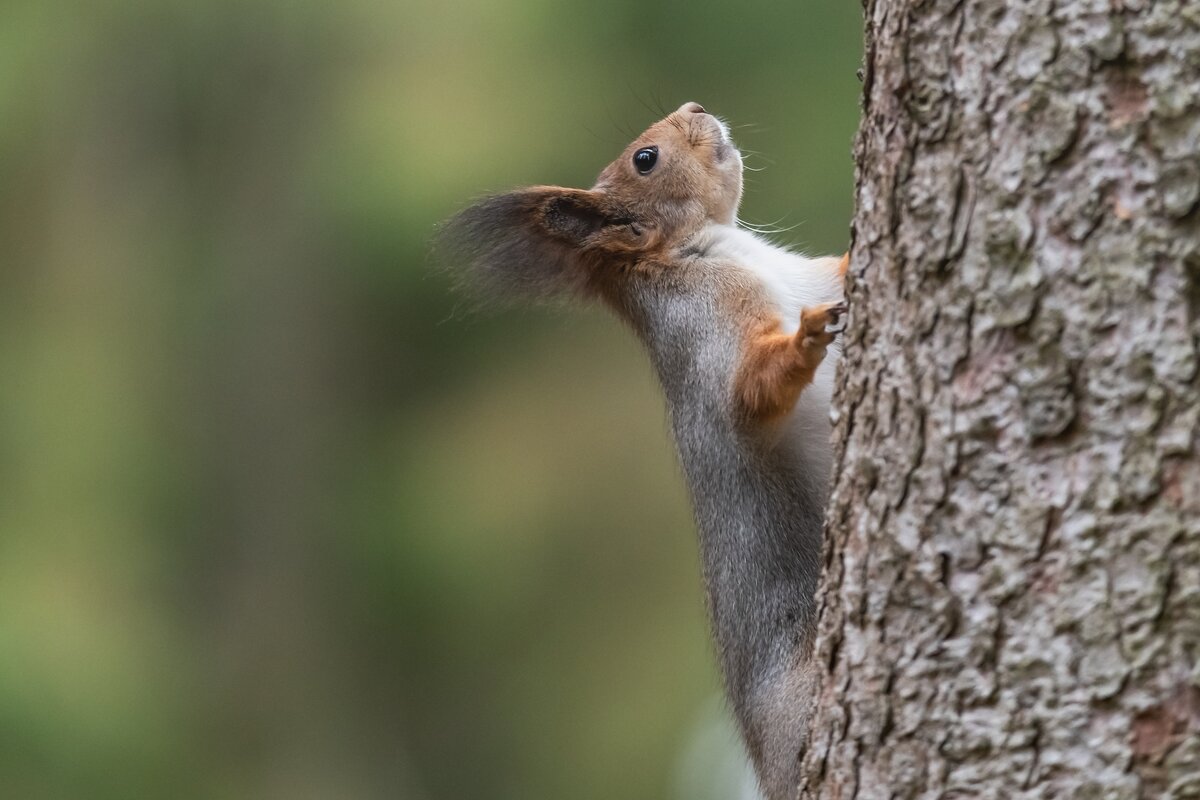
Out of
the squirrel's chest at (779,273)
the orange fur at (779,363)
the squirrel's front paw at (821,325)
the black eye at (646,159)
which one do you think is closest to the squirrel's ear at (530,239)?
the black eye at (646,159)

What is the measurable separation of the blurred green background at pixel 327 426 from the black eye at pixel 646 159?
152 inches

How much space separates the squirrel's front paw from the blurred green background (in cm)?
489

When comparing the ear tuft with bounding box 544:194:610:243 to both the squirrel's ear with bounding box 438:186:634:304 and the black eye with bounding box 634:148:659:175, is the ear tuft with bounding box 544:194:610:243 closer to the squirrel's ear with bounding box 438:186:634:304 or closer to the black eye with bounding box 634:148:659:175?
the squirrel's ear with bounding box 438:186:634:304

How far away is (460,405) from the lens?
862 cm

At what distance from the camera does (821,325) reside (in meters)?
2.88

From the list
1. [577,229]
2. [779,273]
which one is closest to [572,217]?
[577,229]

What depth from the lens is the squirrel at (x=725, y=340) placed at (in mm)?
3100

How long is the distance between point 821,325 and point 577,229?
111 cm

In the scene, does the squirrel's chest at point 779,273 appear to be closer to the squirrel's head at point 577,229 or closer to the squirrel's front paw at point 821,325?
the squirrel's head at point 577,229

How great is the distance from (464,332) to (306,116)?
67.0 inches

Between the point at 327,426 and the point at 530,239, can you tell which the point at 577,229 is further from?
the point at 327,426

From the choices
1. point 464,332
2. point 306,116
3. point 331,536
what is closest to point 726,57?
point 464,332

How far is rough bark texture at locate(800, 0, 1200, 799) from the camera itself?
1.67 meters

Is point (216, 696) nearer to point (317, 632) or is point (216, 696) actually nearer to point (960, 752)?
point (317, 632)
